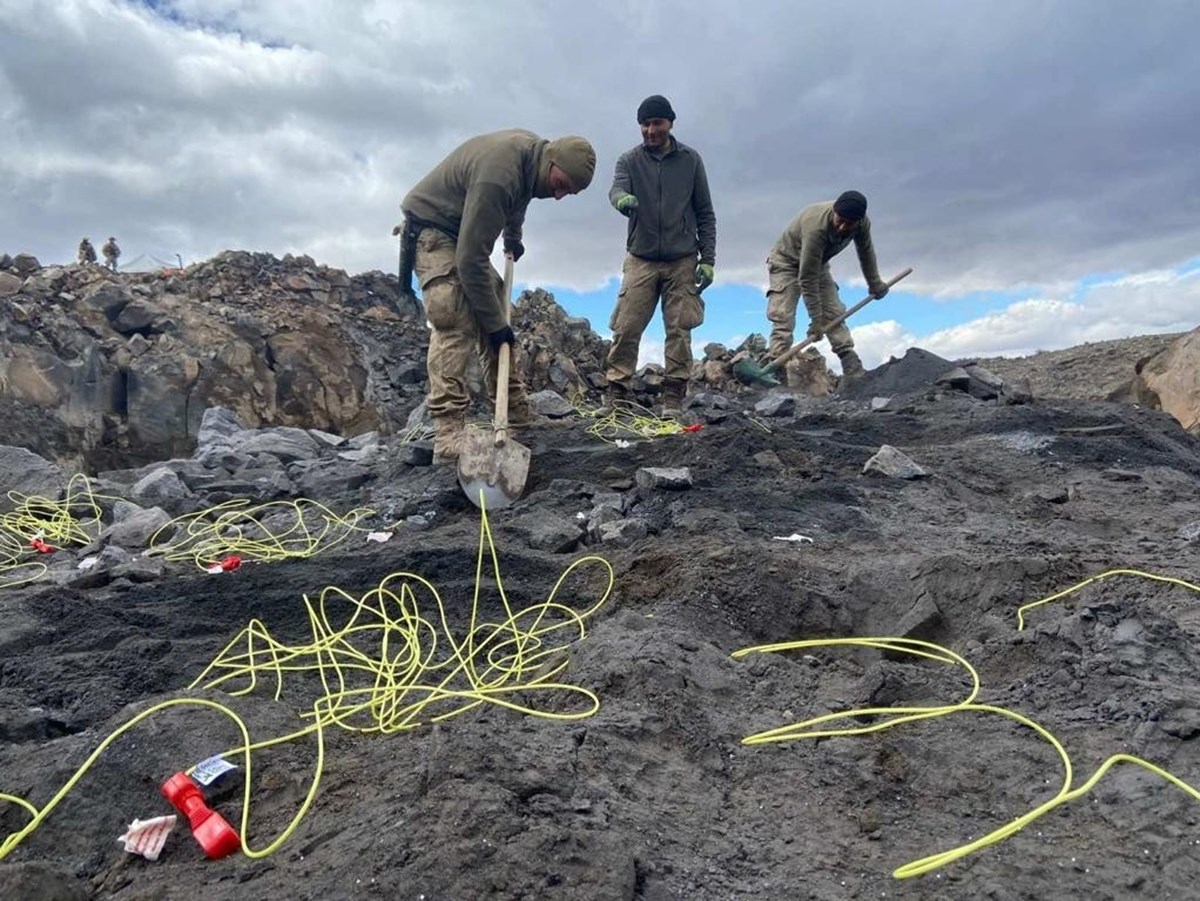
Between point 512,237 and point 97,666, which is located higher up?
point 512,237

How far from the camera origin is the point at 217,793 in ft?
6.77

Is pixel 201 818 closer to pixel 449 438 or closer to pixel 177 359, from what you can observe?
pixel 449 438

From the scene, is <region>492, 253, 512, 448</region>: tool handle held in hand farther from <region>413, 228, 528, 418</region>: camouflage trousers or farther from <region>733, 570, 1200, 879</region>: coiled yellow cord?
<region>733, 570, 1200, 879</region>: coiled yellow cord

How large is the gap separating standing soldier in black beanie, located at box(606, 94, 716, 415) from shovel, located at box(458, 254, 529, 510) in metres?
2.01

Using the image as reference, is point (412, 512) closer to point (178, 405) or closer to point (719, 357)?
point (178, 405)

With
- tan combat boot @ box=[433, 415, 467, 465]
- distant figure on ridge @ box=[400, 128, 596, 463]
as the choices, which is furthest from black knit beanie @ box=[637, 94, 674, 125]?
tan combat boot @ box=[433, 415, 467, 465]

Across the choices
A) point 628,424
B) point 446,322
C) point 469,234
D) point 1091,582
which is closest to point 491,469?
point 446,322

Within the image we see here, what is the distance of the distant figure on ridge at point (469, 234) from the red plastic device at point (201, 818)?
11.5ft

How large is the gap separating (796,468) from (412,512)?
2248mm

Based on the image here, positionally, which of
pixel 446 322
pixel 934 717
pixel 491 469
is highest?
pixel 446 322

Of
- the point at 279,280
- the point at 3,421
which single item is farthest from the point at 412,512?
the point at 279,280

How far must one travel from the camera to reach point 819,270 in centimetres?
821

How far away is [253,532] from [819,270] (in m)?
5.68

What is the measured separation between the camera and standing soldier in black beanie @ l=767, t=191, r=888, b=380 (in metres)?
7.68
